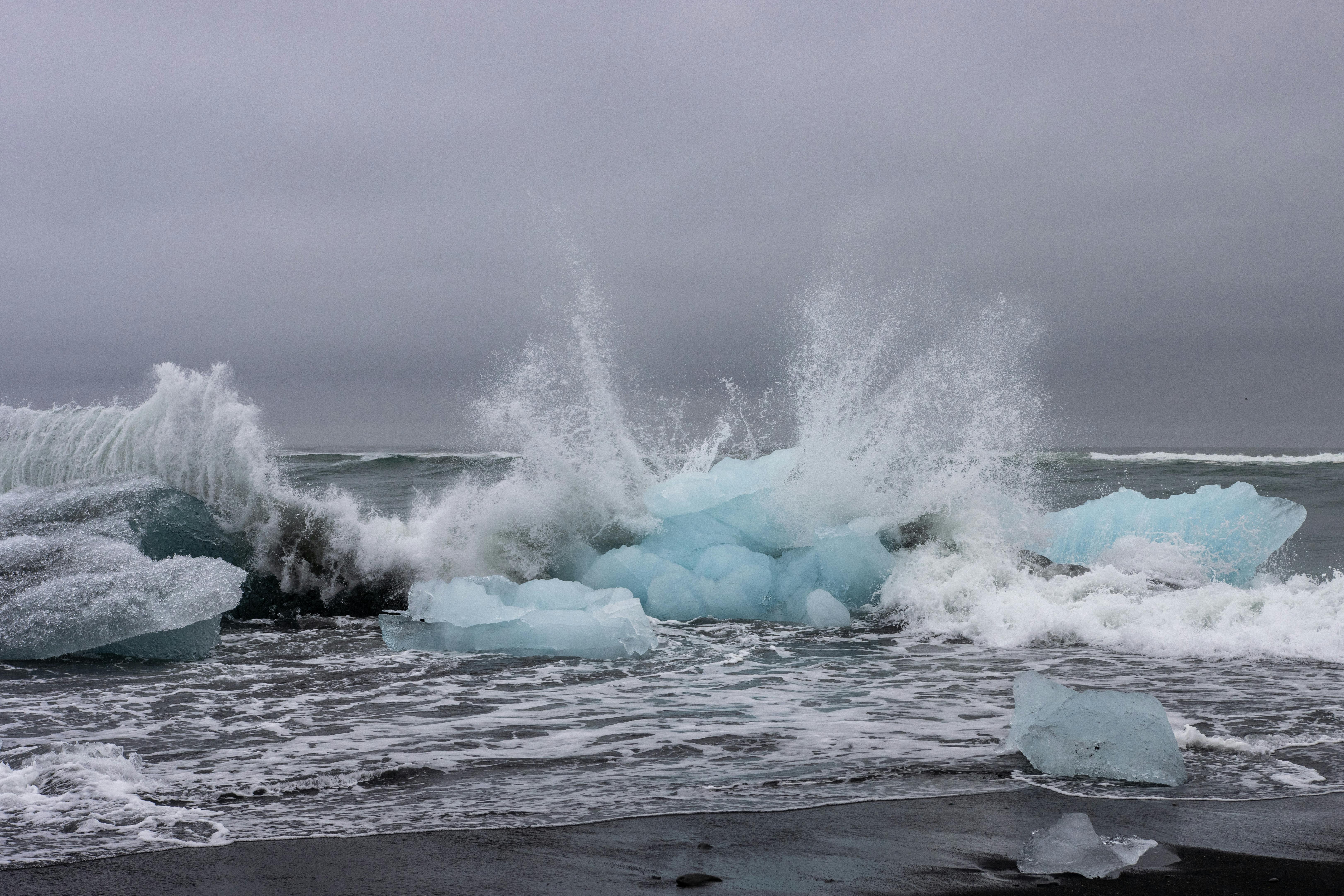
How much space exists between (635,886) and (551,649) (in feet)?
13.4

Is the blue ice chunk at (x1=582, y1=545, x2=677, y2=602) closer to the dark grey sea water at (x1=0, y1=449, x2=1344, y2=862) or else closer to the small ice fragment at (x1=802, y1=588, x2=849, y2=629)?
the dark grey sea water at (x1=0, y1=449, x2=1344, y2=862)

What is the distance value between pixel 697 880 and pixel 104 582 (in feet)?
19.0

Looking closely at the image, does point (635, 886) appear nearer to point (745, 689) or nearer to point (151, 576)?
point (745, 689)

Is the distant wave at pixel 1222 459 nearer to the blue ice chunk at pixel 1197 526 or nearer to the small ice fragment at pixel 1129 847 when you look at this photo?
the blue ice chunk at pixel 1197 526

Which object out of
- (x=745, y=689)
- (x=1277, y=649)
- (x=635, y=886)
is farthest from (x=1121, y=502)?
(x=635, y=886)

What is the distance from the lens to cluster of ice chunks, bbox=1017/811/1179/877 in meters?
2.92

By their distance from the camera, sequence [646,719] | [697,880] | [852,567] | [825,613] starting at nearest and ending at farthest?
Answer: [697,880] < [646,719] < [825,613] < [852,567]

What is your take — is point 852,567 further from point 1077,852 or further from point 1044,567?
point 1077,852

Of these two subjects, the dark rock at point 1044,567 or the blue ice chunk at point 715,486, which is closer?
the dark rock at point 1044,567

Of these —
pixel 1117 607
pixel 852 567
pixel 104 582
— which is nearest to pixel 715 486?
pixel 852 567

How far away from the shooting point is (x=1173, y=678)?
5.90 metres

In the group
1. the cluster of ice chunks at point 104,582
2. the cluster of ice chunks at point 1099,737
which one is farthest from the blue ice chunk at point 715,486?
the cluster of ice chunks at point 1099,737

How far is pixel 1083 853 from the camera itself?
303 cm

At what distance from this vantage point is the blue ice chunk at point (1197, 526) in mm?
9109
